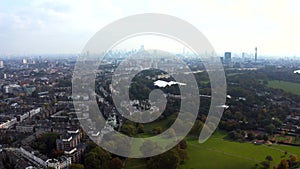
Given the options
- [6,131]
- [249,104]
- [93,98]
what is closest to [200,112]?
[249,104]

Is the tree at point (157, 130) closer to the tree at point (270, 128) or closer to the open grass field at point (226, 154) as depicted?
the open grass field at point (226, 154)

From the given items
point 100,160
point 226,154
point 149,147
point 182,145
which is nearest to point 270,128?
point 226,154

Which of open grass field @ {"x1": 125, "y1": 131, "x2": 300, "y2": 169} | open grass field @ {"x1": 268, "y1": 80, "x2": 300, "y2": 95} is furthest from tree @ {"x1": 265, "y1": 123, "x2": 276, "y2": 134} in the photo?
open grass field @ {"x1": 268, "y1": 80, "x2": 300, "y2": 95}

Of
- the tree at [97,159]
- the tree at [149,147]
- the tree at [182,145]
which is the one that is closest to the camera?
the tree at [97,159]

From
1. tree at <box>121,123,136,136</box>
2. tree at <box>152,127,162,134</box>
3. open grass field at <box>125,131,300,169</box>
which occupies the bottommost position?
open grass field at <box>125,131,300,169</box>

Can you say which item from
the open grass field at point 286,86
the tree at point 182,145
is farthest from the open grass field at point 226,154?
the open grass field at point 286,86

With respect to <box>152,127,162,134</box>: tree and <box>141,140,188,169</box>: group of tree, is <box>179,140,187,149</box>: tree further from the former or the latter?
<box>152,127,162,134</box>: tree

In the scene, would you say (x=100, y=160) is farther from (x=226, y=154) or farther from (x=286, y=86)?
(x=286, y=86)

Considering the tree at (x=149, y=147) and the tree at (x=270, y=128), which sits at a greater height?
the tree at (x=149, y=147)

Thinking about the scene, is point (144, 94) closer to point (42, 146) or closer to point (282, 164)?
point (42, 146)
